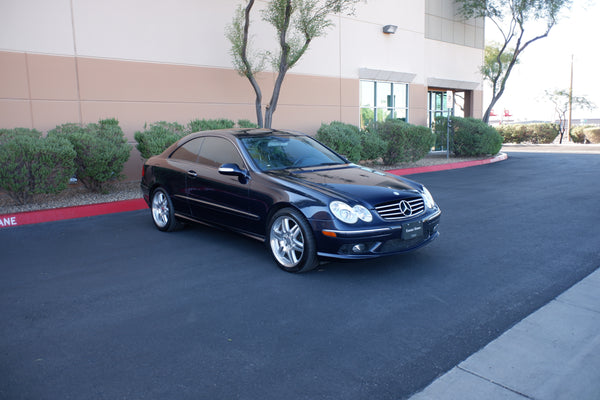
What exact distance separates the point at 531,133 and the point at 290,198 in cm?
3296

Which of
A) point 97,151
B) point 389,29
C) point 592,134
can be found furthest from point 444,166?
point 592,134

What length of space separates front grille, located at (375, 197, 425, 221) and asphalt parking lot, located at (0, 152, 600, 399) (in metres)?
0.61

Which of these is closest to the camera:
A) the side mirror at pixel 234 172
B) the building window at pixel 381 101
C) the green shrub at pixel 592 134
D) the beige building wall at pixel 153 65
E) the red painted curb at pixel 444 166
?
the side mirror at pixel 234 172

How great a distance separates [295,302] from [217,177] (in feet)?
7.81

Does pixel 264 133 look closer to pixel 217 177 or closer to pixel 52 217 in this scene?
pixel 217 177

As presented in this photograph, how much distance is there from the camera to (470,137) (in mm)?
19047

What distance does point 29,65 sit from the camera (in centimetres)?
1048

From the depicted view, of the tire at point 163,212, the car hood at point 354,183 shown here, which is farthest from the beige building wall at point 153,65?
the car hood at point 354,183

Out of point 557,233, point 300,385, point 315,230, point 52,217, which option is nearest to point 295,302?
point 315,230

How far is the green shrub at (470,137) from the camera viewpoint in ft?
62.5

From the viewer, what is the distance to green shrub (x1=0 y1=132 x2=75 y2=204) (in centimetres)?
841

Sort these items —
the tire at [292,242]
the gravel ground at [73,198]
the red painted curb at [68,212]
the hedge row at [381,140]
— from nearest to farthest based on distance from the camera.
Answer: the tire at [292,242] → the red painted curb at [68,212] → the gravel ground at [73,198] → the hedge row at [381,140]

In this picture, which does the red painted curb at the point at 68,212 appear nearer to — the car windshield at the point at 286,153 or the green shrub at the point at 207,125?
the green shrub at the point at 207,125

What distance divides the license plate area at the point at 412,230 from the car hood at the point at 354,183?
33cm
